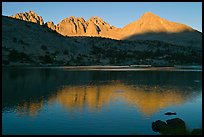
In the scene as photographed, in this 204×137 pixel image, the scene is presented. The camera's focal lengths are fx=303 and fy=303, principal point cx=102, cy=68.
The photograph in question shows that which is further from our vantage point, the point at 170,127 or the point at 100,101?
the point at 100,101

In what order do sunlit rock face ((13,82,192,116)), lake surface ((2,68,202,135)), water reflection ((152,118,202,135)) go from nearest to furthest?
water reflection ((152,118,202,135)), lake surface ((2,68,202,135)), sunlit rock face ((13,82,192,116))

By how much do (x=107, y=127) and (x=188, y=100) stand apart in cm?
2492

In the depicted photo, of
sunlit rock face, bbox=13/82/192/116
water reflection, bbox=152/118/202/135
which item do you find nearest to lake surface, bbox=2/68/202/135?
sunlit rock face, bbox=13/82/192/116

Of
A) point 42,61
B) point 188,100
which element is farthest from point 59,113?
point 42,61

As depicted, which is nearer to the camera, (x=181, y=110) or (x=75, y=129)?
(x=75, y=129)

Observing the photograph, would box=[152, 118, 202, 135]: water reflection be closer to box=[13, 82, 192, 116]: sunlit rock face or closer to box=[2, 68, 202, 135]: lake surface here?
box=[2, 68, 202, 135]: lake surface

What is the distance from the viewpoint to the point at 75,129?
1294 inches

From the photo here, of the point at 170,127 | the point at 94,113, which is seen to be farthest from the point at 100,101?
the point at 170,127

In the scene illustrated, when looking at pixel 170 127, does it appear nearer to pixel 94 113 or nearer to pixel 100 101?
pixel 94 113

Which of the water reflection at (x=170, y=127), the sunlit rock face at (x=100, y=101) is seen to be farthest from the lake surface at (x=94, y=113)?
the water reflection at (x=170, y=127)

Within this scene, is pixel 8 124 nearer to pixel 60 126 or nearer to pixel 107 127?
pixel 60 126

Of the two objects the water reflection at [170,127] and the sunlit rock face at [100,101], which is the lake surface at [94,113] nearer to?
the sunlit rock face at [100,101]

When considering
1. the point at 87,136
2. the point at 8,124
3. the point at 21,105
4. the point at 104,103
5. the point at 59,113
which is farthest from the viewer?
the point at 104,103

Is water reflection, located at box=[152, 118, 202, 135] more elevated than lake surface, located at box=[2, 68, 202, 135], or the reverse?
water reflection, located at box=[152, 118, 202, 135]
